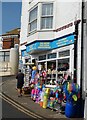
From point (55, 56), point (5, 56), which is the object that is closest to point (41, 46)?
point (55, 56)

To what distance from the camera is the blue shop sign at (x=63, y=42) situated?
15795 millimetres

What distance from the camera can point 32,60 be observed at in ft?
72.7

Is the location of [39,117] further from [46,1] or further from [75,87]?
[46,1]

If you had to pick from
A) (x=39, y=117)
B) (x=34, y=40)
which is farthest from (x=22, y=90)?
(x=39, y=117)

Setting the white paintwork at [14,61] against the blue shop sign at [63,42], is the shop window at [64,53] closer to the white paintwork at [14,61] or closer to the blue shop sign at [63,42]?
the blue shop sign at [63,42]

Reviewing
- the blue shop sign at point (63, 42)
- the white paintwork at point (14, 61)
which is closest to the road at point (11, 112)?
the blue shop sign at point (63, 42)

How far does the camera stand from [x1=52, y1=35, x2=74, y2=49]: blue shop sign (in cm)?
1580

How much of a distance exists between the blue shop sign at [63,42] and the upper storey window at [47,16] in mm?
1452

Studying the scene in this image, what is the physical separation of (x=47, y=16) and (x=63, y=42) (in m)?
3.27

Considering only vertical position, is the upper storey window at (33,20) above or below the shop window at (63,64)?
above

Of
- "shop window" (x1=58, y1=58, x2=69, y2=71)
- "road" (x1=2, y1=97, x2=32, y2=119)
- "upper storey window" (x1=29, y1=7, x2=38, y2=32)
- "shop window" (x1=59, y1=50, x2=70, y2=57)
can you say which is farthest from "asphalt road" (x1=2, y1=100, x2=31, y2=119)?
"upper storey window" (x1=29, y1=7, x2=38, y2=32)

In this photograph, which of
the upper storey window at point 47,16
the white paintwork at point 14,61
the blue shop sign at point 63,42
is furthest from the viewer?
the white paintwork at point 14,61

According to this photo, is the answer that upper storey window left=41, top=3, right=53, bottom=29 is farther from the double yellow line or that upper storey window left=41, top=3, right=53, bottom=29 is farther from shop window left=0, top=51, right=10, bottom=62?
shop window left=0, top=51, right=10, bottom=62

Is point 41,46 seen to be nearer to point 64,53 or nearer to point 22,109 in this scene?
point 64,53
